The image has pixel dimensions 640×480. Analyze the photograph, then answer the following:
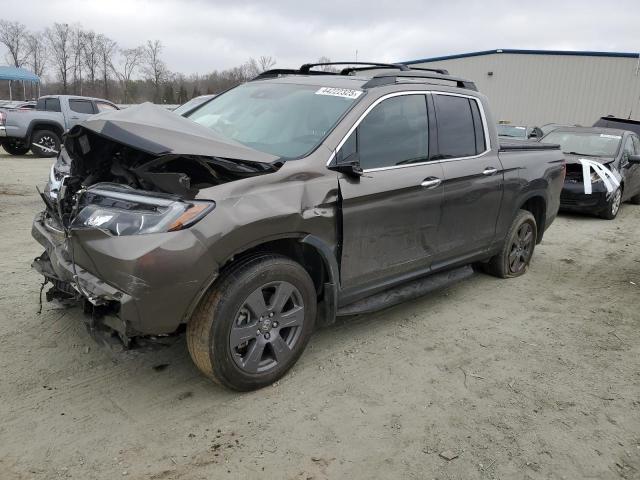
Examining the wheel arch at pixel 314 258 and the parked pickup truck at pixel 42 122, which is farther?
the parked pickup truck at pixel 42 122

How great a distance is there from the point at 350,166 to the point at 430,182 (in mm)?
876

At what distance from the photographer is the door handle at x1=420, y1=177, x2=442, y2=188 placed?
386 centimetres

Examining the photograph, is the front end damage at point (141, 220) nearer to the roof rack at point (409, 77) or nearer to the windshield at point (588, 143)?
the roof rack at point (409, 77)

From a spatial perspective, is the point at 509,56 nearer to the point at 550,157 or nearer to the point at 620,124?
the point at 620,124

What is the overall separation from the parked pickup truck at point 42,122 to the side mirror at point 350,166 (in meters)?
13.1

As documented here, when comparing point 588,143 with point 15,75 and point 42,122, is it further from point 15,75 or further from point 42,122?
point 15,75

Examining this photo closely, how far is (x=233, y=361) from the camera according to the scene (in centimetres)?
298

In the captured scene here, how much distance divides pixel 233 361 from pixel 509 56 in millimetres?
28219

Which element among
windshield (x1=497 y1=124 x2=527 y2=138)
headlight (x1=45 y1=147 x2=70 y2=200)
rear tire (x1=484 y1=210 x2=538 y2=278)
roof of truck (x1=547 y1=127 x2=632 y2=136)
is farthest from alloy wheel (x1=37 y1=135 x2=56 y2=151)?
Result: rear tire (x1=484 y1=210 x2=538 y2=278)

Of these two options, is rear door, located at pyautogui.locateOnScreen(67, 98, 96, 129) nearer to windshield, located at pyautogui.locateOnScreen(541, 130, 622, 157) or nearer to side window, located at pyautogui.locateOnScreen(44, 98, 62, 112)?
side window, located at pyautogui.locateOnScreen(44, 98, 62, 112)

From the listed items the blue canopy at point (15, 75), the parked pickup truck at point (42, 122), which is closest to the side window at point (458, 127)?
the parked pickup truck at point (42, 122)

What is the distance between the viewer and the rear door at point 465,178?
13.6ft

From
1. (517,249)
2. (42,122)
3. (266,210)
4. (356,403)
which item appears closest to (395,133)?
(266,210)

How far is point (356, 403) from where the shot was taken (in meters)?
3.11
